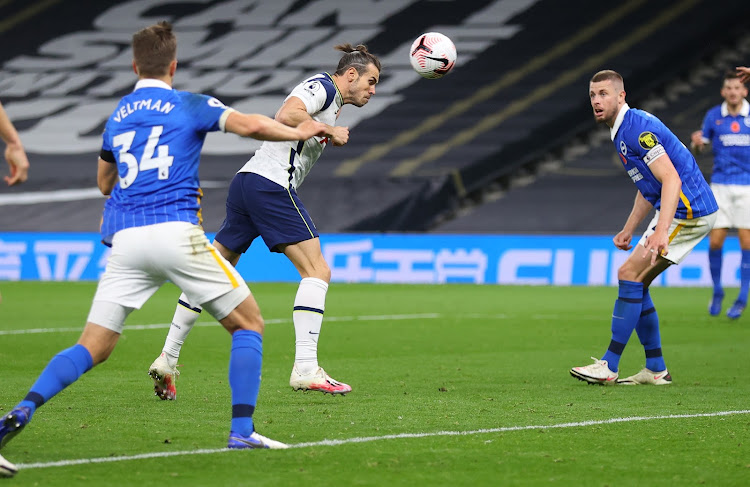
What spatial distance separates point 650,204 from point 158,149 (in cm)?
409

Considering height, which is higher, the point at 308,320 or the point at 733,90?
the point at 733,90

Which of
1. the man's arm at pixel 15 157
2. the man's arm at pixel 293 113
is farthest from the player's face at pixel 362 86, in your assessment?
the man's arm at pixel 15 157

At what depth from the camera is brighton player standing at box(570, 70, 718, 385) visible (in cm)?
711

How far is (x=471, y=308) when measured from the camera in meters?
13.9

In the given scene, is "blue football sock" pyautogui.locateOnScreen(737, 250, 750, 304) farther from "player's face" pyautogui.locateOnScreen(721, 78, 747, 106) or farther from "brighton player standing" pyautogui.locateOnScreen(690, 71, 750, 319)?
"player's face" pyautogui.locateOnScreen(721, 78, 747, 106)

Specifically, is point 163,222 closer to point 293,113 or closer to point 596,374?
point 293,113

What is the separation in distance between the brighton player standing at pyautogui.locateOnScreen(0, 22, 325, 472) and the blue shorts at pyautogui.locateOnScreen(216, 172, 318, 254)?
2056 millimetres

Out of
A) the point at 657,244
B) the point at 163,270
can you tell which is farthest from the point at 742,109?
the point at 163,270

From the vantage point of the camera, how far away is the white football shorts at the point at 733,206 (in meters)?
12.5

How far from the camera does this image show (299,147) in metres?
6.98

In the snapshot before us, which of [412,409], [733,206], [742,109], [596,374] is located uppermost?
[742,109]

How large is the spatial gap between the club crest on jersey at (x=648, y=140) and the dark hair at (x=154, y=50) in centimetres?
352

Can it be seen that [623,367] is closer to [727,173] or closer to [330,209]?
[727,173]

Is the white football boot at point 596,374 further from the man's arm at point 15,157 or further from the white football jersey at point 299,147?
Answer: the man's arm at point 15,157
